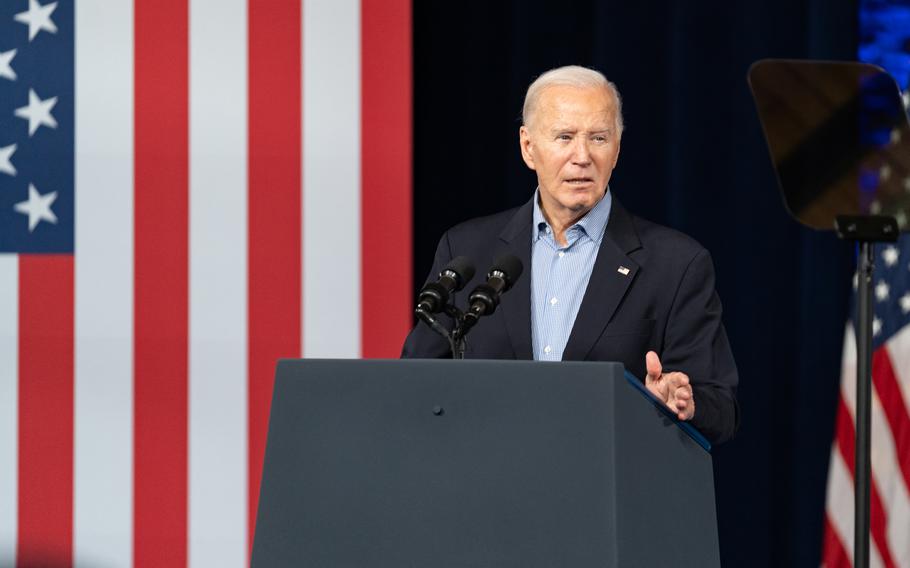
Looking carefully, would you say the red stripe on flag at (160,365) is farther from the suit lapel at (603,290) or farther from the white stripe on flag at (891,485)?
the white stripe on flag at (891,485)

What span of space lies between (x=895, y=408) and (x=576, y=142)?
1.49 metres

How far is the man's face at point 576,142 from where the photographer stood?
198cm

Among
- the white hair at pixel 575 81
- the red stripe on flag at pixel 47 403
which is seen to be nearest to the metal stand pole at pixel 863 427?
the white hair at pixel 575 81

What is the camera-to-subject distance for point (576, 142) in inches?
77.9

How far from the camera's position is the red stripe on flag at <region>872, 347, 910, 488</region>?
3.06m

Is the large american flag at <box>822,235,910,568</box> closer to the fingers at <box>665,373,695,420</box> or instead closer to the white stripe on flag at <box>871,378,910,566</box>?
the white stripe on flag at <box>871,378,910,566</box>

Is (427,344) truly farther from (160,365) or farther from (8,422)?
(8,422)

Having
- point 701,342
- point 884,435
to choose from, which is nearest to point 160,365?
point 701,342

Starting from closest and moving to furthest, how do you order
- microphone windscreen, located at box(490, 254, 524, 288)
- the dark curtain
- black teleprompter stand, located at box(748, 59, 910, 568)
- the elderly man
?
black teleprompter stand, located at box(748, 59, 910, 568)
microphone windscreen, located at box(490, 254, 524, 288)
the elderly man
the dark curtain

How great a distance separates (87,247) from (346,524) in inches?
62.9

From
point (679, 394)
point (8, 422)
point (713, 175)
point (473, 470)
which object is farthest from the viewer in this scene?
point (713, 175)

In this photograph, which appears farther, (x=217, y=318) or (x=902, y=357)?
(x=902, y=357)

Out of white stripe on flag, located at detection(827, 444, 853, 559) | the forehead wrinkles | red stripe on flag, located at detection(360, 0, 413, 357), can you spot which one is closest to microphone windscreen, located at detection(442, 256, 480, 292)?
the forehead wrinkles

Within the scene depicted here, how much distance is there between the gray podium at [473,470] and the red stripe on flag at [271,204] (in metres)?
1.36
